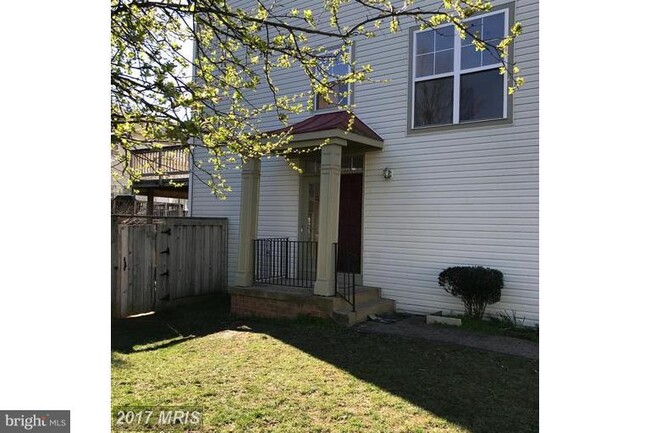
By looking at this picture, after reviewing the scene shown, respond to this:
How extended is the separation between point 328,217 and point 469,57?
11.9 ft

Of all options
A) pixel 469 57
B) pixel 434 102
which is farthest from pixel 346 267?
pixel 469 57

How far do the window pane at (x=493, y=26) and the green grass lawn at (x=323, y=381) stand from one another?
199 inches

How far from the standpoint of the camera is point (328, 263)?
7309mm

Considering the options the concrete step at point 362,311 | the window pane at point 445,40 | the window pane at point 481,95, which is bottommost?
the concrete step at point 362,311

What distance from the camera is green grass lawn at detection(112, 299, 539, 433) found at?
3668 millimetres

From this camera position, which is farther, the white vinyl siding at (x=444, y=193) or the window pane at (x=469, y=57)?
the window pane at (x=469, y=57)

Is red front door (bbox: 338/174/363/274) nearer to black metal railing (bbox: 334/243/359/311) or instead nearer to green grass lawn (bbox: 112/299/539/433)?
black metal railing (bbox: 334/243/359/311)

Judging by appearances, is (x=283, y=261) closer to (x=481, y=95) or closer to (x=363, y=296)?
(x=363, y=296)

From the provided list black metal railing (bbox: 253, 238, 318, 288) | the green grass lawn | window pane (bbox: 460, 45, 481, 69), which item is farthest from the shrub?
window pane (bbox: 460, 45, 481, 69)

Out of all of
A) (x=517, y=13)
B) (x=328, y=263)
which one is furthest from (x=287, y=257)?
(x=517, y=13)

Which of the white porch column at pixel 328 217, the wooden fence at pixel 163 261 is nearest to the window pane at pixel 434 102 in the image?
the white porch column at pixel 328 217

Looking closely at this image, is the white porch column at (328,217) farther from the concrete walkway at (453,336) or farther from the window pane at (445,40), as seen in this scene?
the window pane at (445,40)

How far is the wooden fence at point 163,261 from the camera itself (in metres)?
8.00

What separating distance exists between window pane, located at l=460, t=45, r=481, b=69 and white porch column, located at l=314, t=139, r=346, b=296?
8.34ft
